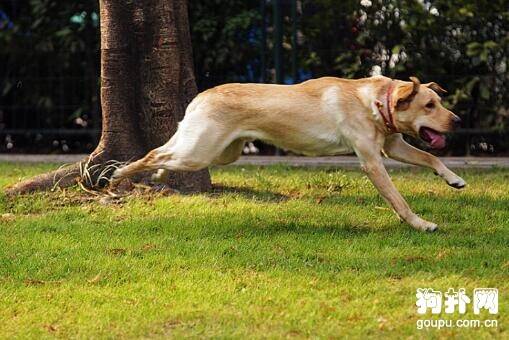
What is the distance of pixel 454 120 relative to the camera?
22.0ft

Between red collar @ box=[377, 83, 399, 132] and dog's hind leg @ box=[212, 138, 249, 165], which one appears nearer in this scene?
red collar @ box=[377, 83, 399, 132]

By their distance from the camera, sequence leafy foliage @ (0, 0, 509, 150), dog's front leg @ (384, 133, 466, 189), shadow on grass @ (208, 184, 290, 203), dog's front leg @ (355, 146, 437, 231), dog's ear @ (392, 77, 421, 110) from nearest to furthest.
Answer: dog's ear @ (392, 77, 421, 110) < dog's front leg @ (355, 146, 437, 231) < dog's front leg @ (384, 133, 466, 189) < shadow on grass @ (208, 184, 290, 203) < leafy foliage @ (0, 0, 509, 150)

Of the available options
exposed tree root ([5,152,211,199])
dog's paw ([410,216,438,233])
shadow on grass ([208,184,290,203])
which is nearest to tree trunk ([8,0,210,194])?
exposed tree root ([5,152,211,199])

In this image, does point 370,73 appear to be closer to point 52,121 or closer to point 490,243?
point 52,121

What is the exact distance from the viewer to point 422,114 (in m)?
6.71

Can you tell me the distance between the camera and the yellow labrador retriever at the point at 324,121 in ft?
22.0

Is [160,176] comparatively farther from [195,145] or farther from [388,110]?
[388,110]

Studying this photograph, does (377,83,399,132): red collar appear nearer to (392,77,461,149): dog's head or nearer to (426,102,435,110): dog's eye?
(392,77,461,149): dog's head

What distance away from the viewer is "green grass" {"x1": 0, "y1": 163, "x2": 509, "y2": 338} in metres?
4.79

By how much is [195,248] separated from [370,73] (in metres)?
5.36

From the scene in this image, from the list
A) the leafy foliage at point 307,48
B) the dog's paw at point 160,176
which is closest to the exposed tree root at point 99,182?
the dog's paw at point 160,176

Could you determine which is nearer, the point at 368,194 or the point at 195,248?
the point at 195,248

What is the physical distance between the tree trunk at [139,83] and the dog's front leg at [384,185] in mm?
1809

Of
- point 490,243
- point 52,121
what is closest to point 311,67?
point 52,121
